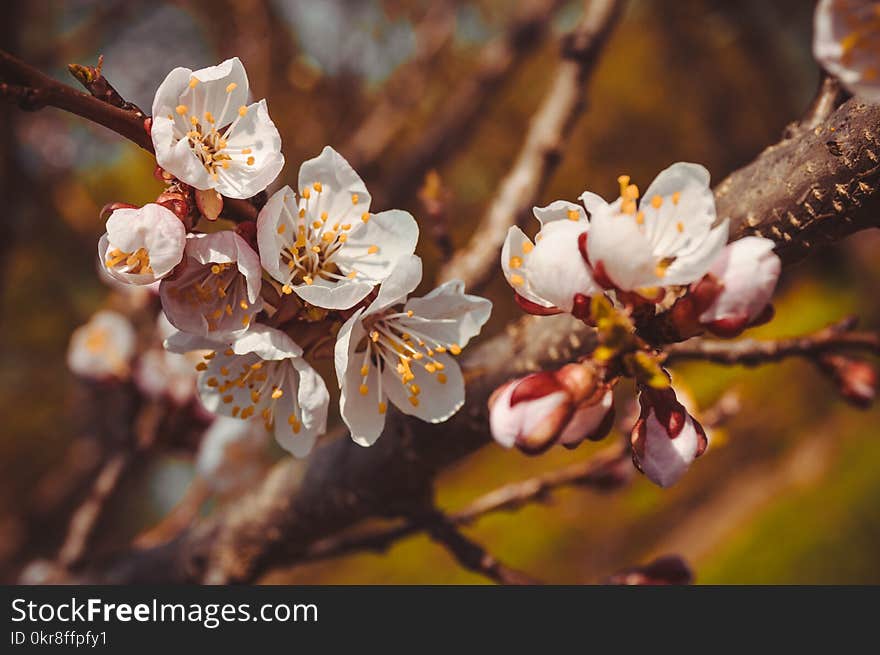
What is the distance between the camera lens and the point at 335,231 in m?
0.99

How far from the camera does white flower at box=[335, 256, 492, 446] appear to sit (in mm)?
959

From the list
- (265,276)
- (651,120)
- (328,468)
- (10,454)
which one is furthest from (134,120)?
(651,120)

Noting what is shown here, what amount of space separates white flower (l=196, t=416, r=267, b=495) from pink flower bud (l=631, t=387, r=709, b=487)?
4.16 feet

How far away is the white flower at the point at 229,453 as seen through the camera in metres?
1.89

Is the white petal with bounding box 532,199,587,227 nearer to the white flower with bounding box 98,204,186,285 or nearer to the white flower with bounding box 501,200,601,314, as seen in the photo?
the white flower with bounding box 501,200,601,314

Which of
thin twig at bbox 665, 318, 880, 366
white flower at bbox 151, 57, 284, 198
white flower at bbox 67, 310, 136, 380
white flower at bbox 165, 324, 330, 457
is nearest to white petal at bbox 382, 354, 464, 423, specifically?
white flower at bbox 165, 324, 330, 457

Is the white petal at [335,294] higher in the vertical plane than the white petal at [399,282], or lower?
lower

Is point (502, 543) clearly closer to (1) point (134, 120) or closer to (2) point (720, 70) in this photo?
(1) point (134, 120)

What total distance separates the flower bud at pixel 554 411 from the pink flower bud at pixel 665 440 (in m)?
0.05

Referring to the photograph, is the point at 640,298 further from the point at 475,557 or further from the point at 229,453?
the point at 229,453

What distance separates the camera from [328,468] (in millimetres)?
1307

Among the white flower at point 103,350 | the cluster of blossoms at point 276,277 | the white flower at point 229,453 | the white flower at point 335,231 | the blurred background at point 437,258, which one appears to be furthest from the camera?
the blurred background at point 437,258

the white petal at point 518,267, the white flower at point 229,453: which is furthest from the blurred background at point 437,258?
the white petal at point 518,267

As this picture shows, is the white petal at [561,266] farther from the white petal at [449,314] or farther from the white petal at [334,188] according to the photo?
the white petal at [334,188]
